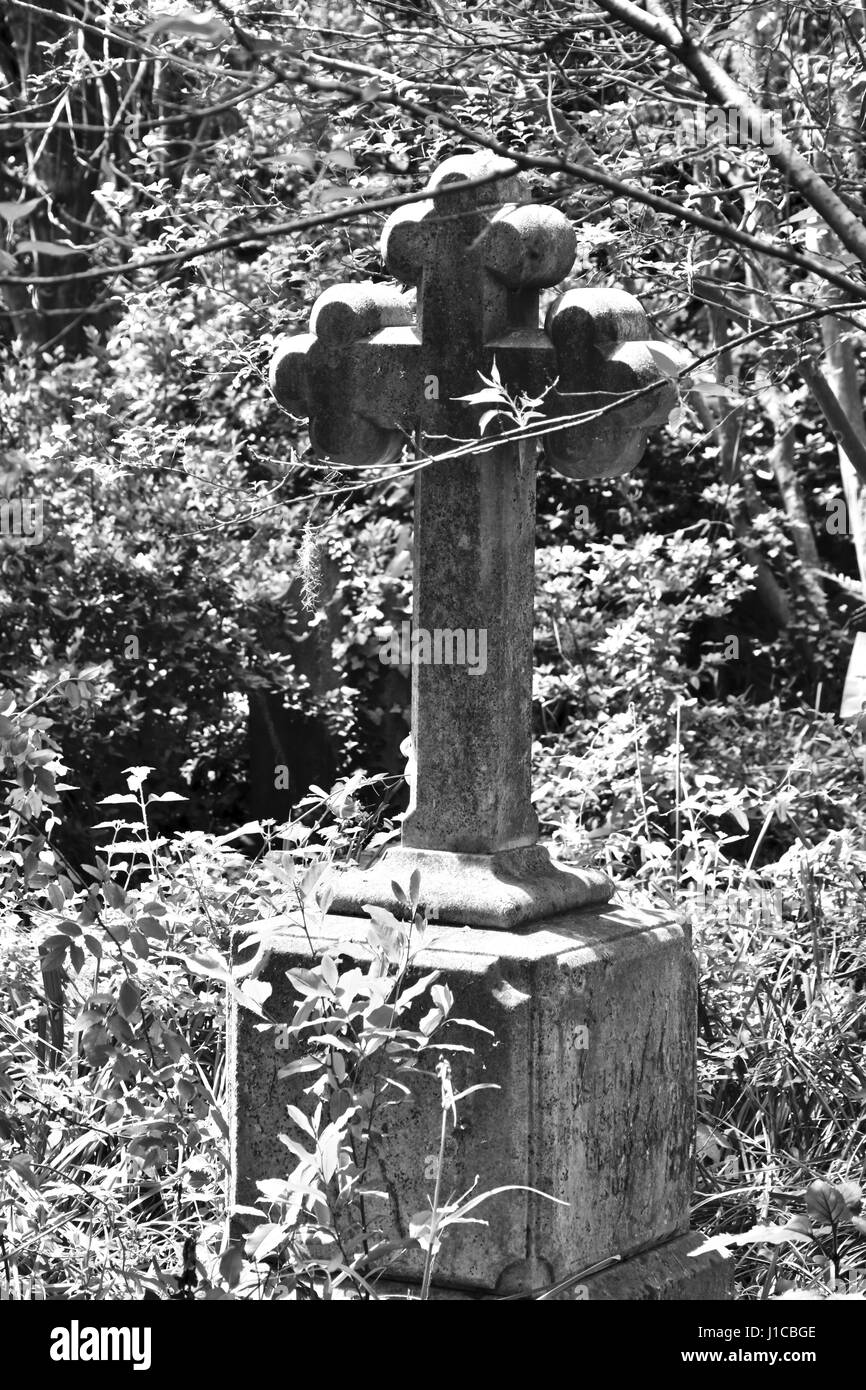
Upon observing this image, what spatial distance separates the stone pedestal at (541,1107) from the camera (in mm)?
2855

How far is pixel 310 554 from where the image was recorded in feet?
12.0

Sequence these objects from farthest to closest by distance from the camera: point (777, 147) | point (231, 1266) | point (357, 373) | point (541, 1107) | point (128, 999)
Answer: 1. point (357, 373)
2. point (128, 999)
3. point (541, 1107)
4. point (231, 1266)
5. point (777, 147)

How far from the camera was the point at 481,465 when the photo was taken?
310 cm

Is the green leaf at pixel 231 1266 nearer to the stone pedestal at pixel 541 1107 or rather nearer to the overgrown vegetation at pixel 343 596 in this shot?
the overgrown vegetation at pixel 343 596

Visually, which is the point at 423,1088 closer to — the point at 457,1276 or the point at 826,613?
the point at 457,1276

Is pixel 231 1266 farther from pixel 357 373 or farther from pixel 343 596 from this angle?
pixel 343 596

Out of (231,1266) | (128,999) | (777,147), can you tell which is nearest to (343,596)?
(128,999)

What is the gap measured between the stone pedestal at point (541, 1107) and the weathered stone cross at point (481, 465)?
0.48ft

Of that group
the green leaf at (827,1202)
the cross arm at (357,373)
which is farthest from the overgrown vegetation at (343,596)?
the cross arm at (357,373)

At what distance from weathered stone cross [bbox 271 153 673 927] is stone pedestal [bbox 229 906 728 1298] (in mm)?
148

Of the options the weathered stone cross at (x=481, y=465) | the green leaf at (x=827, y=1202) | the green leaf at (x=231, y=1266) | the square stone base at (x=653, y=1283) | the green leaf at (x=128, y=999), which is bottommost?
the square stone base at (x=653, y=1283)

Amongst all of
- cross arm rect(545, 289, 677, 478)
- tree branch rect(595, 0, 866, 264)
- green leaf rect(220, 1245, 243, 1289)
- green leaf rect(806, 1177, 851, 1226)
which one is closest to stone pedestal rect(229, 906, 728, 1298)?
green leaf rect(220, 1245, 243, 1289)

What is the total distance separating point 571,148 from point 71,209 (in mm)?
6382

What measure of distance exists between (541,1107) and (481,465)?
1.17 metres
